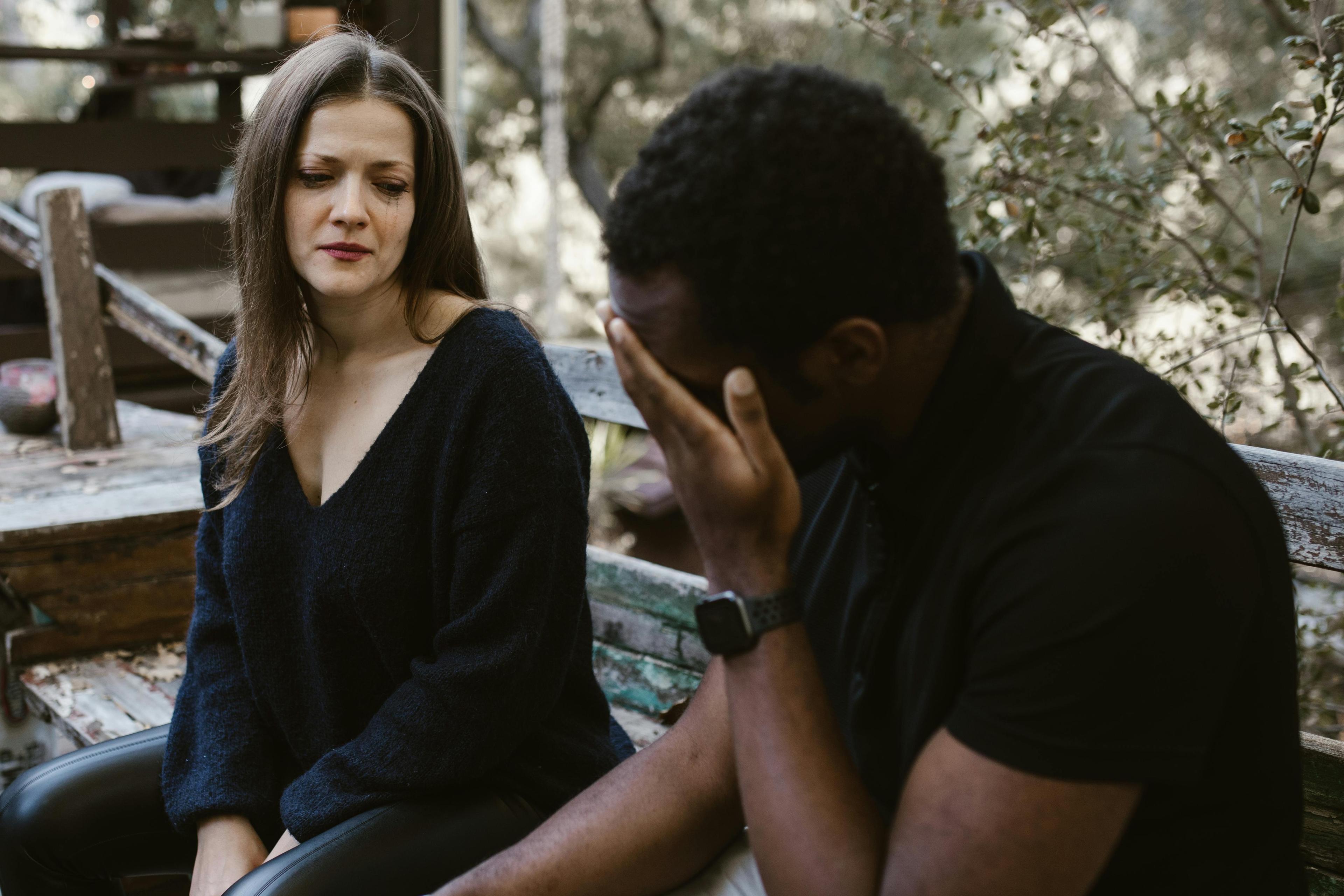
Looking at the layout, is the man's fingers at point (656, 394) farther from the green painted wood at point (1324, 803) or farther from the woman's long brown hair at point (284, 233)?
the green painted wood at point (1324, 803)

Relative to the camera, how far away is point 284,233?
1.75 metres

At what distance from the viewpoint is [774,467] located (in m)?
1.13

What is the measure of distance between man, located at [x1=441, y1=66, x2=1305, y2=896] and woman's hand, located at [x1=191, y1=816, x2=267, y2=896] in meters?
0.92

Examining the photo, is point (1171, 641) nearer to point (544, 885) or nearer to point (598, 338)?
point (544, 885)

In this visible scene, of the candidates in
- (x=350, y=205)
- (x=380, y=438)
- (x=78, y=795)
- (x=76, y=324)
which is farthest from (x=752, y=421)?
(x=76, y=324)

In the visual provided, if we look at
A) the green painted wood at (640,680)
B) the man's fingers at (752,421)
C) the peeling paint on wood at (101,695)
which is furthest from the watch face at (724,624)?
the peeling paint on wood at (101,695)

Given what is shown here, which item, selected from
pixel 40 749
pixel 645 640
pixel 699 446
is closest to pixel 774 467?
pixel 699 446

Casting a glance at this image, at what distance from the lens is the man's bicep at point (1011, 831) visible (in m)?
0.94

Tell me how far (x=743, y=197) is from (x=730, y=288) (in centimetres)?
9

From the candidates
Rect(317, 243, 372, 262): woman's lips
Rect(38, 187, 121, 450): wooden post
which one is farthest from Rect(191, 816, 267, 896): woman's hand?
Rect(38, 187, 121, 450): wooden post

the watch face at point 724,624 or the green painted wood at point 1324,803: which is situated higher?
the watch face at point 724,624

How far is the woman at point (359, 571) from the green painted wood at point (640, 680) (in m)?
0.49

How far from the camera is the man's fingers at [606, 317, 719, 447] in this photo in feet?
3.71

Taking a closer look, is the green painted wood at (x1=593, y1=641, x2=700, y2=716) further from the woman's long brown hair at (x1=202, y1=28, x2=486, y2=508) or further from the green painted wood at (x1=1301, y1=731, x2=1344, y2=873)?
the green painted wood at (x1=1301, y1=731, x2=1344, y2=873)
